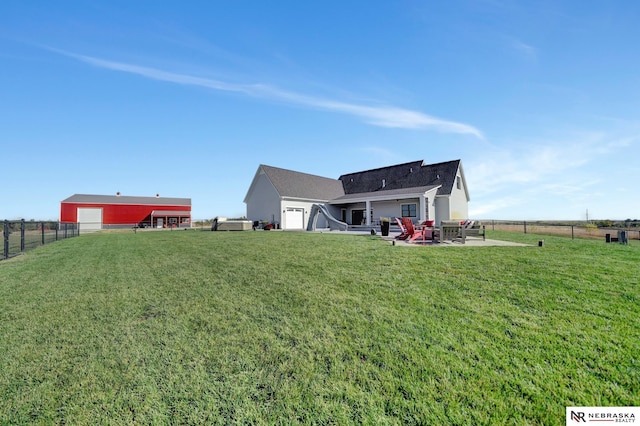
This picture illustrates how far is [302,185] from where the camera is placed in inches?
1154

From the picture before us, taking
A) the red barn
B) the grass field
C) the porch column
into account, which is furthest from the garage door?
the red barn

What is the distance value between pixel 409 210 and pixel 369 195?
4235mm

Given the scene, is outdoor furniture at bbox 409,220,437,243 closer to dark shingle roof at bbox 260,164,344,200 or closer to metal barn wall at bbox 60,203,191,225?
dark shingle roof at bbox 260,164,344,200

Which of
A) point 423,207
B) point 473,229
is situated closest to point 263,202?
point 423,207

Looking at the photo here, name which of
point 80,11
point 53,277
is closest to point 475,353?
point 53,277

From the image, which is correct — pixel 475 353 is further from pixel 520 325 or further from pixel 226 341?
pixel 226 341

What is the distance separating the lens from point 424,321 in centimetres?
362

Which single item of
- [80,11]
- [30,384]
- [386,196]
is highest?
[80,11]

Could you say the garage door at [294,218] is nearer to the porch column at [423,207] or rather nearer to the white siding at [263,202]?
the white siding at [263,202]

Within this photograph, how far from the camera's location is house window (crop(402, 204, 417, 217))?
2334cm

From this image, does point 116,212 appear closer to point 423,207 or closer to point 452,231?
point 423,207

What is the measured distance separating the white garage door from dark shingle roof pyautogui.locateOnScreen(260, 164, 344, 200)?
31.3 metres

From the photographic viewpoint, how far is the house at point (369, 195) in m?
23.3

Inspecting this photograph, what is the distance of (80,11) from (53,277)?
10.0m
